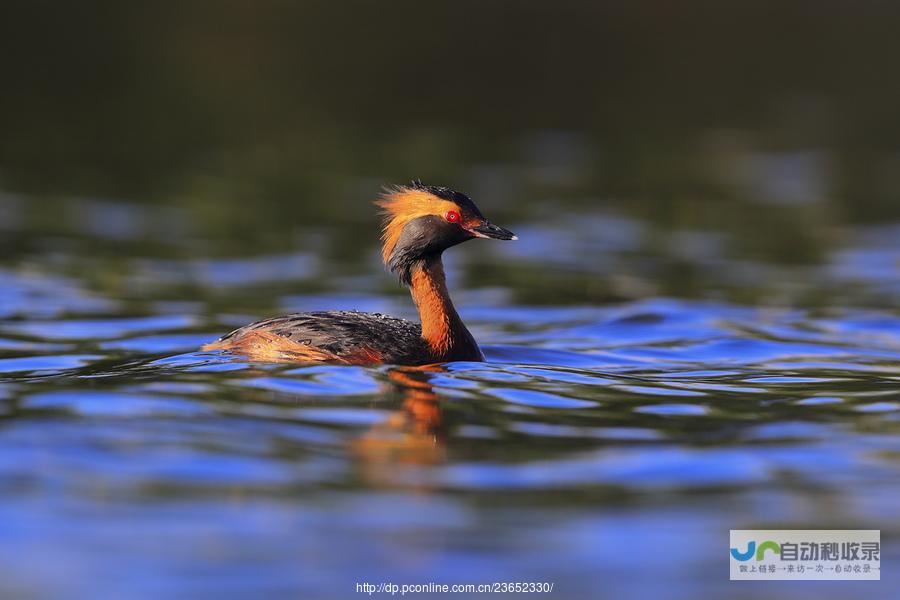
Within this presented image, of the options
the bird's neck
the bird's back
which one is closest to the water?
the bird's back

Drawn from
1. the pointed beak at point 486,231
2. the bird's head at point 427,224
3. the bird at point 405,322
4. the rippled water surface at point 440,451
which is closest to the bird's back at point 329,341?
the bird at point 405,322

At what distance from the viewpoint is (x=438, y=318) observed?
10.6m

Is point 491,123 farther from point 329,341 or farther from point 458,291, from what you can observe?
point 329,341

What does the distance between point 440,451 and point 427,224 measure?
307cm

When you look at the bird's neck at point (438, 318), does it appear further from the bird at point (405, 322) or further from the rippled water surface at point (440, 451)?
the rippled water surface at point (440, 451)

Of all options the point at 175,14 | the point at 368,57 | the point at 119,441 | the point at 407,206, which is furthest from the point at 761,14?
the point at 119,441

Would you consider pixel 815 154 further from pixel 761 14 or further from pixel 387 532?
pixel 387 532

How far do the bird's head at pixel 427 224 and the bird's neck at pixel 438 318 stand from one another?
0.34 feet

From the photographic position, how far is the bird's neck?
1055 cm

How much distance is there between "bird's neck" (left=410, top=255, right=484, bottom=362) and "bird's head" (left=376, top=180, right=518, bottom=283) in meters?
0.10

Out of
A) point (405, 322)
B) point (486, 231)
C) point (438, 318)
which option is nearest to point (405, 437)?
point (438, 318)

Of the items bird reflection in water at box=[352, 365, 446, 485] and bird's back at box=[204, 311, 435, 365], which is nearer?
bird reflection in water at box=[352, 365, 446, 485]

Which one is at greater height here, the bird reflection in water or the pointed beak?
the pointed beak

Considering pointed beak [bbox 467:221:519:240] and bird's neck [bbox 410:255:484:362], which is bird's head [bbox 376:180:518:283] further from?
bird's neck [bbox 410:255:484:362]
